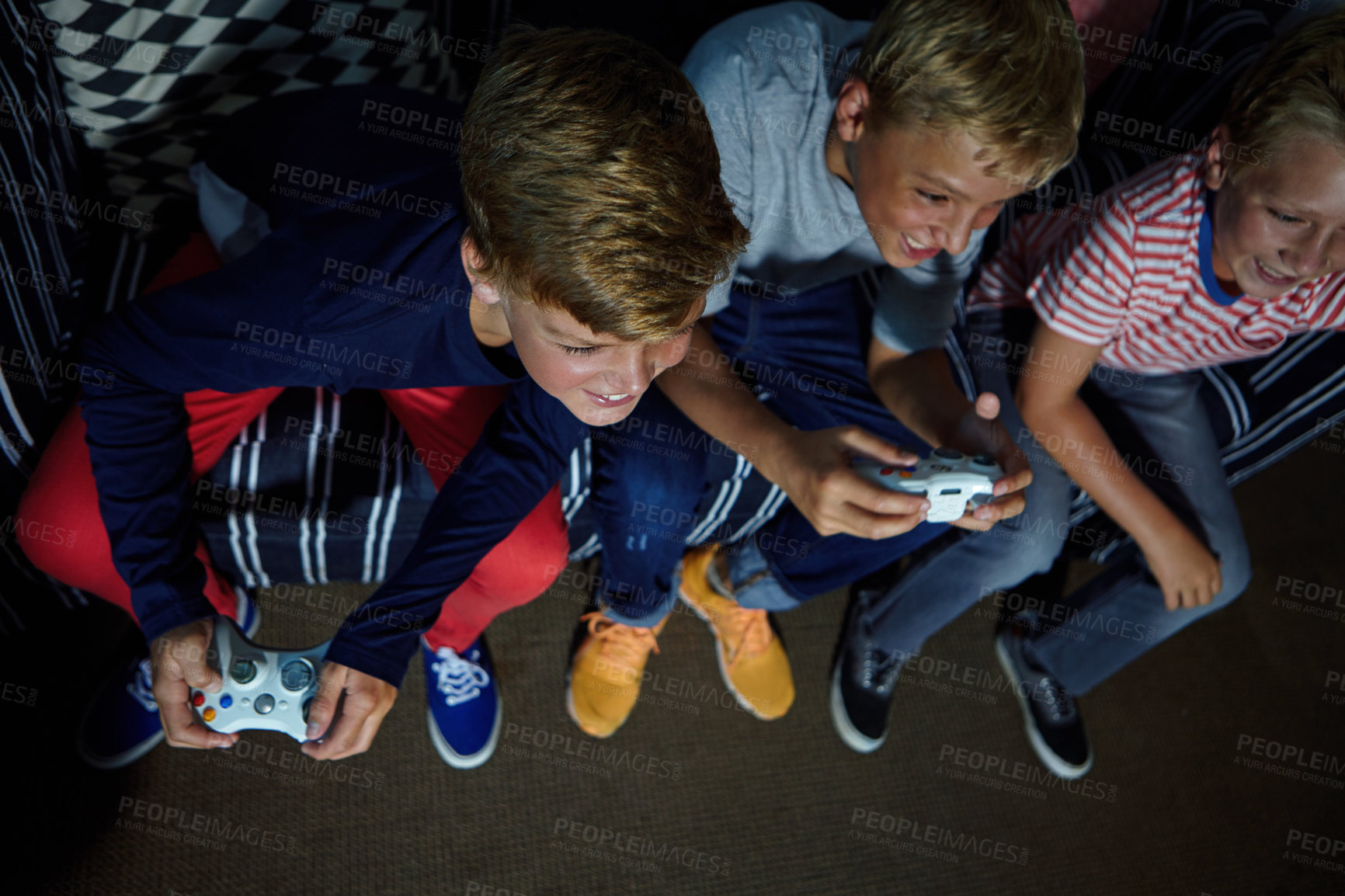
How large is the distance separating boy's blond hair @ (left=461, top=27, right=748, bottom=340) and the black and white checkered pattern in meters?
0.49

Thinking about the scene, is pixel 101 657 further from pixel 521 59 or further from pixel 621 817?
pixel 521 59

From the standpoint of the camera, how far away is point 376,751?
1248 mm

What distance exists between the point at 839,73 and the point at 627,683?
922 millimetres

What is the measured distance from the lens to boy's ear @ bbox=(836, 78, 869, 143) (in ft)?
3.35

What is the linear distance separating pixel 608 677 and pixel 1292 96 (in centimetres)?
117

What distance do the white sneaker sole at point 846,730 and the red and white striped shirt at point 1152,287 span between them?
671 mm

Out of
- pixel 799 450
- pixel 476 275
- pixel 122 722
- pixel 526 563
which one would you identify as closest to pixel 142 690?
pixel 122 722

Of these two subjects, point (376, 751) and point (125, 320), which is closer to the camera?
point (125, 320)

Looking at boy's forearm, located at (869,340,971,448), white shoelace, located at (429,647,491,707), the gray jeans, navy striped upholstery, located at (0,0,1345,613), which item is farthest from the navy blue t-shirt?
the gray jeans

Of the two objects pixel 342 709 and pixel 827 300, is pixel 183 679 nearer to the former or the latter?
pixel 342 709

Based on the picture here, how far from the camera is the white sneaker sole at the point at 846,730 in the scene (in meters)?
1.37

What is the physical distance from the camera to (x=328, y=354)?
39.4 inches

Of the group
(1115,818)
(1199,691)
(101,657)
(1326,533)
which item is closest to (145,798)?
(101,657)

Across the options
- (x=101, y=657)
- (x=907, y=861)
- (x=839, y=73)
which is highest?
(x=839, y=73)
